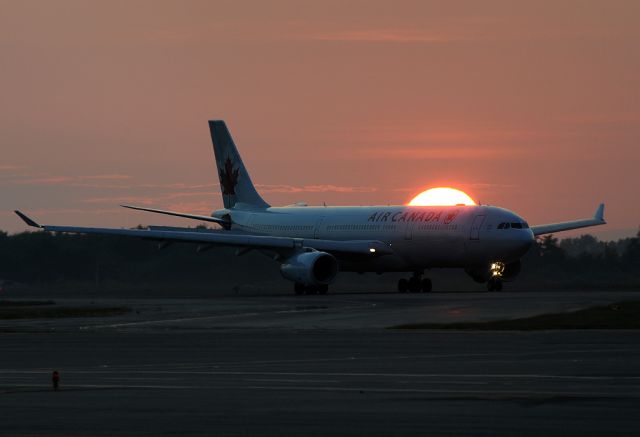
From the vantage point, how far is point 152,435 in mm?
14922

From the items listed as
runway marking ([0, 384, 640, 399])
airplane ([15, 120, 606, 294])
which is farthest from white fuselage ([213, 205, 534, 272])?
runway marking ([0, 384, 640, 399])

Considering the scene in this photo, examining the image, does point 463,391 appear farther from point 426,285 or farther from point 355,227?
point 355,227

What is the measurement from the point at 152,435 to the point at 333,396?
420 cm

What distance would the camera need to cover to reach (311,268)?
6241cm

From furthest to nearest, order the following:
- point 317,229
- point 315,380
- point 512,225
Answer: point 317,229, point 512,225, point 315,380

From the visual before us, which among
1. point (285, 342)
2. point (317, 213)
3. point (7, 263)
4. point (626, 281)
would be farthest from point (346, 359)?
point (7, 263)

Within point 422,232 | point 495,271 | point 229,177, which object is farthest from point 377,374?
point 229,177

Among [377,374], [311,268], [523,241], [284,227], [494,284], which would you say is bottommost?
[377,374]

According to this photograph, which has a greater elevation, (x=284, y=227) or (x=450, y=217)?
(x=284, y=227)

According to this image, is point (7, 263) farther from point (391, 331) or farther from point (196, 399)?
point (196, 399)

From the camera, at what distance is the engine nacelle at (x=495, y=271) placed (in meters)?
65.4

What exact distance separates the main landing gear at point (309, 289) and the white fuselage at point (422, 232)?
4132 millimetres

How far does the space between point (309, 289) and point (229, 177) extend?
16.2 metres

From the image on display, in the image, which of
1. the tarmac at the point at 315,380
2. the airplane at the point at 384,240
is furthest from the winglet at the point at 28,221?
the tarmac at the point at 315,380
